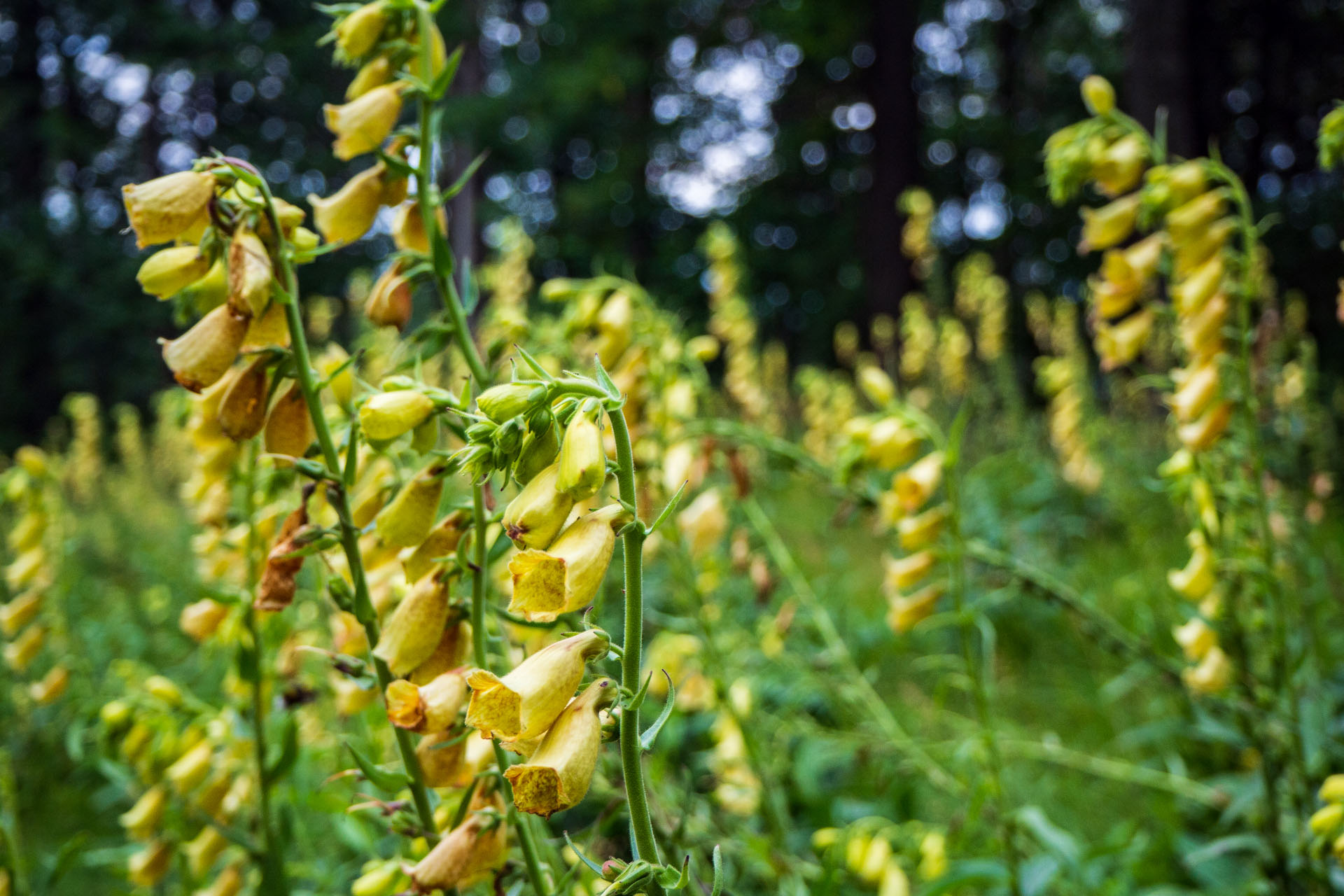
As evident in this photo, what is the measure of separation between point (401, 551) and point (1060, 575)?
383 cm

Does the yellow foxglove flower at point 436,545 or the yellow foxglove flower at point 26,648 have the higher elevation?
the yellow foxglove flower at point 436,545

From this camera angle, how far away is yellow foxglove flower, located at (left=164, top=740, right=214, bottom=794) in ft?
4.83

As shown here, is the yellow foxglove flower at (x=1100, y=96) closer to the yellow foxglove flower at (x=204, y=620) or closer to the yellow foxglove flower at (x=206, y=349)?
the yellow foxglove flower at (x=206, y=349)

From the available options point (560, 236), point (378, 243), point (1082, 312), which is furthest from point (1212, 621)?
point (378, 243)

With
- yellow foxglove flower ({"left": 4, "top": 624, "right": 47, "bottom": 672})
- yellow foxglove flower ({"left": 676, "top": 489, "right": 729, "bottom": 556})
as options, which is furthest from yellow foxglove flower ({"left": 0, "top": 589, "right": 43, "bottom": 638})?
yellow foxglove flower ({"left": 676, "top": 489, "right": 729, "bottom": 556})

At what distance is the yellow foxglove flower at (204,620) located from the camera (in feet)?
4.69

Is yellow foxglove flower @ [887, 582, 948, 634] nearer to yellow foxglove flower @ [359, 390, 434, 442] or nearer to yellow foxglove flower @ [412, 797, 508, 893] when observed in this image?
yellow foxglove flower @ [412, 797, 508, 893]

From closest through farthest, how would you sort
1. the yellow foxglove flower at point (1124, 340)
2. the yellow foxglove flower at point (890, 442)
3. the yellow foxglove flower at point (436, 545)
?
1. the yellow foxglove flower at point (436, 545)
2. the yellow foxglove flower at point (890, 442)
3. the yellow foxglove flower at point (1124, 340)

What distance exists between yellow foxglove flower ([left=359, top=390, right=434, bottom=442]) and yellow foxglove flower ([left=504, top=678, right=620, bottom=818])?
0.28 metres

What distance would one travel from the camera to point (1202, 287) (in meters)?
1.67

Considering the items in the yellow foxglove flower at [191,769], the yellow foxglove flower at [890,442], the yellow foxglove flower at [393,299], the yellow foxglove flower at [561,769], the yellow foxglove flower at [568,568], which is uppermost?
the yellow foxglove flower at [393,299]

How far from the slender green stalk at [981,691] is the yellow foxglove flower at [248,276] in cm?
109

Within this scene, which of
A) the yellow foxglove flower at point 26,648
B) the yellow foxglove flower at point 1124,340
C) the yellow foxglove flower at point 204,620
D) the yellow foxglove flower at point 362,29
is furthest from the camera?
the yellow foxglove flower at point 26,648

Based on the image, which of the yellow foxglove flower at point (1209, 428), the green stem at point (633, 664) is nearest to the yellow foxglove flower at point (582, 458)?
the green stem at point (633, 664)
